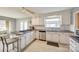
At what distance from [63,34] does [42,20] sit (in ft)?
7.81

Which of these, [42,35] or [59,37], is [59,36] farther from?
[42,35]

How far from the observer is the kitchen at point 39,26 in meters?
3.40

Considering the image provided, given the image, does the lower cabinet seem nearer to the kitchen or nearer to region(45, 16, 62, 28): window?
the kitchen

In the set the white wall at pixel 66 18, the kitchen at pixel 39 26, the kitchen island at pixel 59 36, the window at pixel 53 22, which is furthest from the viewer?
the window at pixel 53 22

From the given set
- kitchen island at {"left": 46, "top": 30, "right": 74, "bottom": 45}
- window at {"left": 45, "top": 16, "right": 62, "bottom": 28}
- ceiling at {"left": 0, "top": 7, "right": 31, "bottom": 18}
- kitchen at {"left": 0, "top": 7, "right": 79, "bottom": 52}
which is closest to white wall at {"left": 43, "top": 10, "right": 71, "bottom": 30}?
kitchen at {"left": 0, "top": 7, "right": 79, "bottom": 52}

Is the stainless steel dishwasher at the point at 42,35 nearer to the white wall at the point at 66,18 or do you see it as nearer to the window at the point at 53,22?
the window at the point at 53,22

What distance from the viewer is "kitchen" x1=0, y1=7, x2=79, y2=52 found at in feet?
11.2

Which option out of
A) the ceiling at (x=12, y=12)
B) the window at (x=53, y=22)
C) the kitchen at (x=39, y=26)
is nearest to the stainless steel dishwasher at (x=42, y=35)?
the kitchen at (x=39, y=26)

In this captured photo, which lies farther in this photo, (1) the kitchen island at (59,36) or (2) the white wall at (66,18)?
(2) the white wall at (66,18)

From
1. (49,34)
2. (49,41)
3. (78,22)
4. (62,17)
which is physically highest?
(62,17)

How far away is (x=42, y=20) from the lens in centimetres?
Answer: 646

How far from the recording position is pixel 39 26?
668 centimetres
